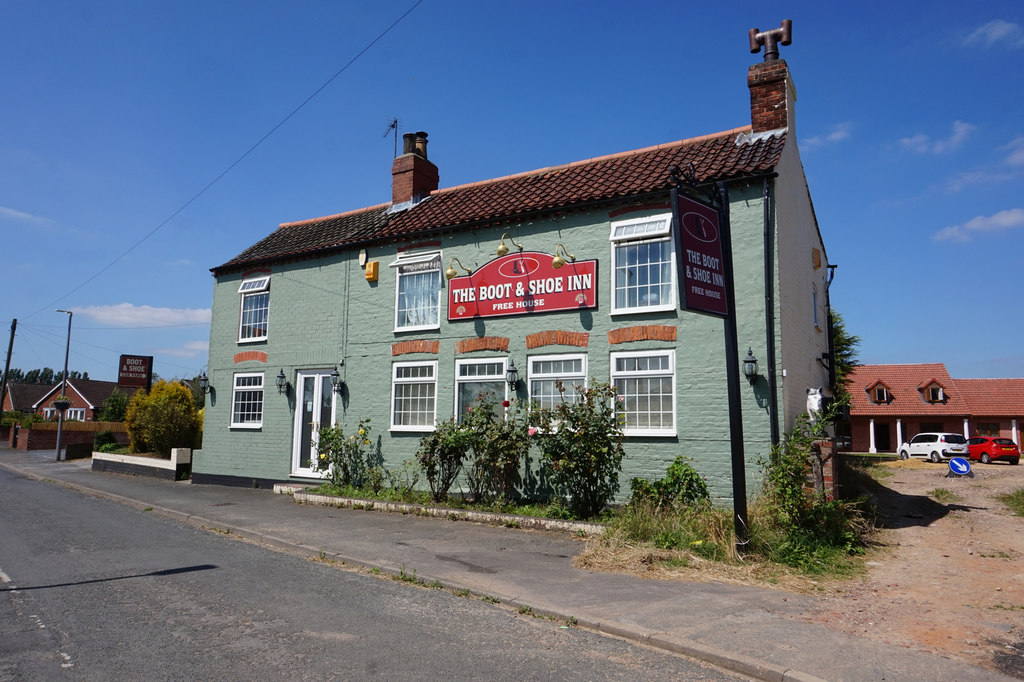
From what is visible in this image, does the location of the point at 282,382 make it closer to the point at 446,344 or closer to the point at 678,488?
the point at 446,344

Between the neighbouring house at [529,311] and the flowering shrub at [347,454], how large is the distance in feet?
1.42

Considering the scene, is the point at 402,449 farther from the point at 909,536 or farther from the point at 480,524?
the point at 909,536

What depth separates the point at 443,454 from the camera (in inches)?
516

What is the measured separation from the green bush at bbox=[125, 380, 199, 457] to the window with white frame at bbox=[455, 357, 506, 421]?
48.4ft

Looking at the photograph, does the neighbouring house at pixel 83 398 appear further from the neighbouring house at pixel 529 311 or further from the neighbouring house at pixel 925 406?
the neighbouring house at pixel 925 406

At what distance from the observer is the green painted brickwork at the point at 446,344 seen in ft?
37.4

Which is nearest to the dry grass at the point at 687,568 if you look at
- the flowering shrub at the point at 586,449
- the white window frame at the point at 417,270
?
the flowering shrub at the point at 586,449

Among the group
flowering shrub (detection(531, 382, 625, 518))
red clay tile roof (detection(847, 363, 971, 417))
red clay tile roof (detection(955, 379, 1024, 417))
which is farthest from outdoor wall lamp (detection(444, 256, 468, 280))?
red clay tile roof (detection(955, 379, 1024, 417))

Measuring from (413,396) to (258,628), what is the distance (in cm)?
957

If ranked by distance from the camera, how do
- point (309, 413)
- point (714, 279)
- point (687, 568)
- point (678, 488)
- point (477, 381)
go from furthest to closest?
1. point (309, 413)
2. point (477, 381)
3. point (678, 488)
4. point (714, 279)
5. point (687, 568)

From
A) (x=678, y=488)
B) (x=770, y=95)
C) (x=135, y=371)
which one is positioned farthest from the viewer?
(x=135, y=371)

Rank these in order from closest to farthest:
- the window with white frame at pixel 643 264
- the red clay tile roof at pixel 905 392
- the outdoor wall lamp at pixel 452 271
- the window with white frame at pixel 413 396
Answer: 1. the window with white frame at pixel 643 264
2. the outdoor wall lamp at pixel 452 271
3. the window with white frame at pixel 413 396
4. the red clay tile roof at pixel 905 392

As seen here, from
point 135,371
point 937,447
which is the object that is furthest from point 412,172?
point 937,447

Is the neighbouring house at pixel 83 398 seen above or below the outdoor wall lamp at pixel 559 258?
below
